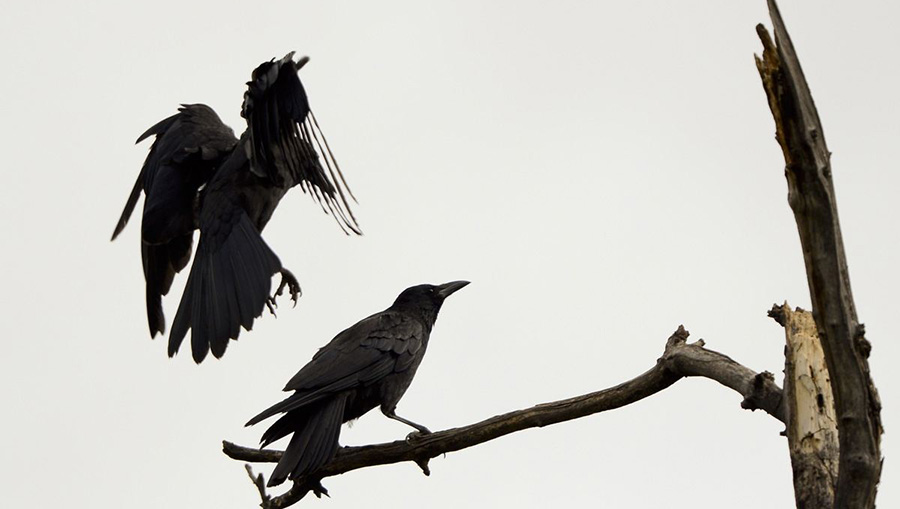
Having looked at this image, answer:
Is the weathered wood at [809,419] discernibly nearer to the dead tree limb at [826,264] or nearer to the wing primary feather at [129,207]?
the dead tree limb at [826,264]

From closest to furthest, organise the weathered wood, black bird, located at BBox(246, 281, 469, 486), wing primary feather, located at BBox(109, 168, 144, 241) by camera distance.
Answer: the weathered wood, black bird, located at BBox(246, 281, 469, 486), wing primary feather, located at BBox(109, 168, 144, 241)

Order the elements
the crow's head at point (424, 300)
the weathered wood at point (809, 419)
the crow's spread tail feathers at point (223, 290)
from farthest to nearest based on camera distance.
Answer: the crow's head at point (424, 300) < the crow's spread tail feathers at point (223, 290) < the weathered wood at point (809, 419)

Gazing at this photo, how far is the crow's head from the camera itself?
26.5ft

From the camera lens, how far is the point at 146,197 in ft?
28.6

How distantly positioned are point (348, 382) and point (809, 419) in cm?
308

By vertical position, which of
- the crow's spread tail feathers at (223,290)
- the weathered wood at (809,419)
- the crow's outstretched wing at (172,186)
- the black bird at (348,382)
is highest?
the crow's outstretched wing at (172,186)

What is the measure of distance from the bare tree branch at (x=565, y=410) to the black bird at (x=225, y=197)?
92 centimetres

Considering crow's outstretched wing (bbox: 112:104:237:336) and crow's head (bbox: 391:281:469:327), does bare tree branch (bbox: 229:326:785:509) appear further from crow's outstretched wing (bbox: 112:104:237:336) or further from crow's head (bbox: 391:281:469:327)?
crow's outstretched wing (bbox: 112:104:237:336)

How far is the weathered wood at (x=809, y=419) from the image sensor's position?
14.6 ft

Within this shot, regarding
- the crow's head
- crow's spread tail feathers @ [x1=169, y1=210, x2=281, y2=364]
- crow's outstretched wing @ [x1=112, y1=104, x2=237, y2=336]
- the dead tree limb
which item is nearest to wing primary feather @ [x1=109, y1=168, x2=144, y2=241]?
crow's outstretched wing @ [x1=112, y1=104, x2=237, y2=336]

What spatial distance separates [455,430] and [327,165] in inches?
80.8

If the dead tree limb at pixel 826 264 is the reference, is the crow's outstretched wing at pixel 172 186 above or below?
above

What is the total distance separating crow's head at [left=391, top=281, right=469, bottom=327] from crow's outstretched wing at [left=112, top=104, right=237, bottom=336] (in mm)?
1634

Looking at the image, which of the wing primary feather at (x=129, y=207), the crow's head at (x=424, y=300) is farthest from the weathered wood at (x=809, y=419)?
the wing primary feather at (x=129, y=207)
